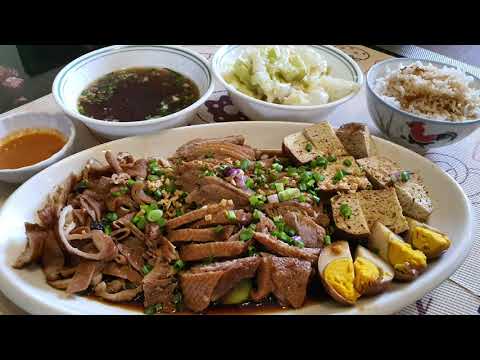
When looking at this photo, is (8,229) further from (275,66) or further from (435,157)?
(435,157)

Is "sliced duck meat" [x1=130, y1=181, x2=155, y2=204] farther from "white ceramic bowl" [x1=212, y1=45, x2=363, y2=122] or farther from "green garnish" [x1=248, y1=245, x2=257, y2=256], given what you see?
"white ceramic bowl" [x1=212, y1=45, x2=363, y2=122]

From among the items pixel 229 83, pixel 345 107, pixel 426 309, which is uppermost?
pixel 229 83

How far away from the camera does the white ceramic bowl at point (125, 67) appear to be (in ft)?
9.66

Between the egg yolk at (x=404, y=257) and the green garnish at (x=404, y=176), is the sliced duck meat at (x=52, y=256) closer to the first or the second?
the egg yolk at (x=404, y=257)

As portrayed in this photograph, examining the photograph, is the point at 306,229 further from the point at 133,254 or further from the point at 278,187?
the point at 133,254

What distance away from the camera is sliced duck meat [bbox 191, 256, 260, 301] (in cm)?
Result: 215

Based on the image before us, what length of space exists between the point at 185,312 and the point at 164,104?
1715 mm

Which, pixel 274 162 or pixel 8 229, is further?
pixel 274 162

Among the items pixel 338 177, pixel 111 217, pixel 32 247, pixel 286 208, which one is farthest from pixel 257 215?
pixel 32 247

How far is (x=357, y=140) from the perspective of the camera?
2873 mm

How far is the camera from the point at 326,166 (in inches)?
108
